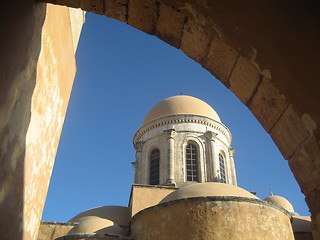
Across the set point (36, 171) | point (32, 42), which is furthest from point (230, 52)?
point (36, 171)

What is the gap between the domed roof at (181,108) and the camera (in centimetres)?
1741

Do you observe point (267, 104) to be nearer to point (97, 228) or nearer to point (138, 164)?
point (97, 228)

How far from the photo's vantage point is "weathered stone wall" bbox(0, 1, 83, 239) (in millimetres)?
2182

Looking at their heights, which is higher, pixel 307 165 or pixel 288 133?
pixel 288 133

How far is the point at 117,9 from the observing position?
2.75 m

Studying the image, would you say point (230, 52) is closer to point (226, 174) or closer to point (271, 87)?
point (271, 87)

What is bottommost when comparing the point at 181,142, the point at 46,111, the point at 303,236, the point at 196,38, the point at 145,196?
the point at 46,111

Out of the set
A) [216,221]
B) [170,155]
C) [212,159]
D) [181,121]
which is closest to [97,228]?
[216,221]

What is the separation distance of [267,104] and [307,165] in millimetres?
520

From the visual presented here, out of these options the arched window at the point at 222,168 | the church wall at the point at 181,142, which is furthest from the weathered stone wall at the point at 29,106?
the arched window at the point at 222,168

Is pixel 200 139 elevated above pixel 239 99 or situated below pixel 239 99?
above

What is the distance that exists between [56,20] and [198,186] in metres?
7.81

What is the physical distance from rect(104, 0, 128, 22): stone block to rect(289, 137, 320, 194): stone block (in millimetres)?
1796

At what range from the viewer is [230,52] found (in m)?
2.37
